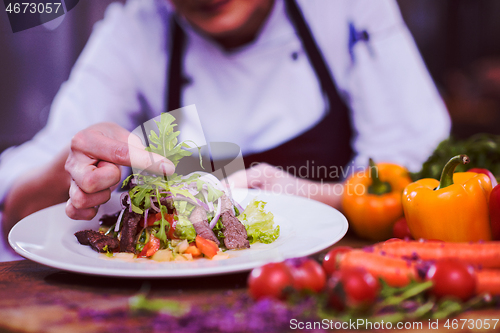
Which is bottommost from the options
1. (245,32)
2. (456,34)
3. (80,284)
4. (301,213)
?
(301,213)

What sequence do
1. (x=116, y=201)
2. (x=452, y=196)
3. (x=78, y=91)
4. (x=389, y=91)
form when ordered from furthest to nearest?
(x=389, y=91)
(x=78, y=91)
(x=116, y=201)
(x=452, y=196)

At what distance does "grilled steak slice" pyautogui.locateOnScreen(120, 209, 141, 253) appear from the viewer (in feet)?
3.74

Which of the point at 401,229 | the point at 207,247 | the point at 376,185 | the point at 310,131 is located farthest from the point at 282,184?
the point at 207,247

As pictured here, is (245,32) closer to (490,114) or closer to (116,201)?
(116,201)

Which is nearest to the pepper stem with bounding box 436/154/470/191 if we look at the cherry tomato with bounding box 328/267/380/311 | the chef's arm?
the cherry tomato with bounding box 328/267/380/311

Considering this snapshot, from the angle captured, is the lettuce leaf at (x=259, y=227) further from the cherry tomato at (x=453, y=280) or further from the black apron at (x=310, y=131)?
the black apron at (x=310, y=131)

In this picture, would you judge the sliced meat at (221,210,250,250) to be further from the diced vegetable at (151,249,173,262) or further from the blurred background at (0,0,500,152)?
the blurred background at (0,0,500,152)

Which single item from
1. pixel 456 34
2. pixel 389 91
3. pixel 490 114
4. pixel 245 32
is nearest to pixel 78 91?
pixel 245 32

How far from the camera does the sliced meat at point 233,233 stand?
1162 millimetres

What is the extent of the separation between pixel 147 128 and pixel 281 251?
711 millimetres

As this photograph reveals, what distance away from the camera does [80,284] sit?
97 cm

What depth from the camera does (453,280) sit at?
2.55 feet

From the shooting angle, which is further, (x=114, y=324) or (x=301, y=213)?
(x=301, y=213)

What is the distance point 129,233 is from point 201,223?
22 cm
